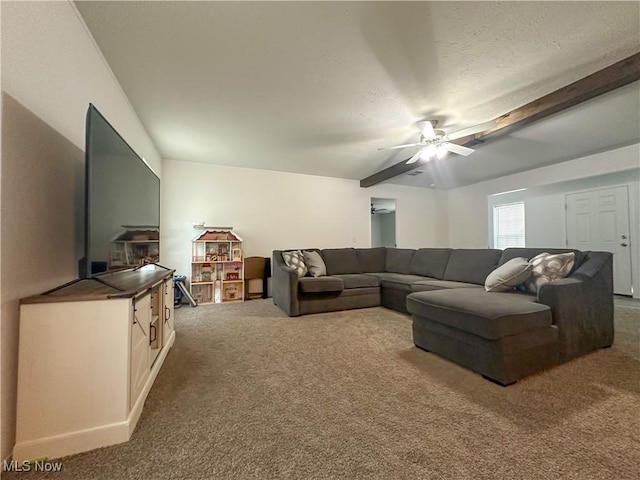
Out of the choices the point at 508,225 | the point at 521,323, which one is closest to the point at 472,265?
the point at 521,323

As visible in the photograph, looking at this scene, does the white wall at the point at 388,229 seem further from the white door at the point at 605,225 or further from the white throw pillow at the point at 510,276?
the white throw pillow at the point at 510,276

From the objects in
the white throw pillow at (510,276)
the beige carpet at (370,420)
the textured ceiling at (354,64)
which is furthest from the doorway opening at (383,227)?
the beige carpet at (370,420)

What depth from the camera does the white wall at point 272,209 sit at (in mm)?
4223

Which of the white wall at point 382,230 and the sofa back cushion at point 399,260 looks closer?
the sofa back cushion at point 399,260

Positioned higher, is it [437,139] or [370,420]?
[437,139]

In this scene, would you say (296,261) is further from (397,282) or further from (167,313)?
(167,313)

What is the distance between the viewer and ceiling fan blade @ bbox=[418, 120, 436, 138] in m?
2.83

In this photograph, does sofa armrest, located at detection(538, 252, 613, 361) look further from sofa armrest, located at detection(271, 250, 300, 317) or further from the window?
the window

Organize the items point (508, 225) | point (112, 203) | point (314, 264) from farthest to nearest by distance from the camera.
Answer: point (508, 225) → point (314, 264) → point (112, 203)

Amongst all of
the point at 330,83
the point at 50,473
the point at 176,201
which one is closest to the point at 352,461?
the point at 50,473

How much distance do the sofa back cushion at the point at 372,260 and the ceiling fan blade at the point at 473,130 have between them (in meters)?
2.18

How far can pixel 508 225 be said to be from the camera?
19.8 feet

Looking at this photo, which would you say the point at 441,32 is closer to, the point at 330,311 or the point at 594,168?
the point at 330,311

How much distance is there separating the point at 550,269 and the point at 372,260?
257 cm
